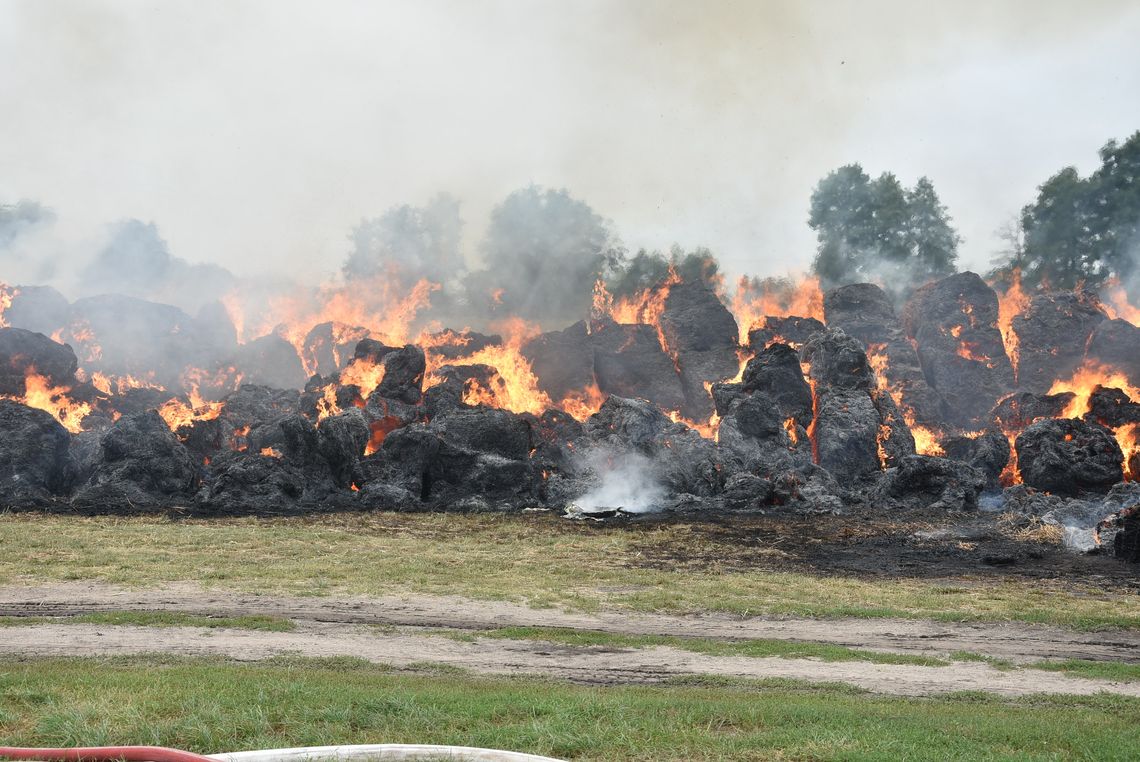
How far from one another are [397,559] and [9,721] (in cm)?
2006

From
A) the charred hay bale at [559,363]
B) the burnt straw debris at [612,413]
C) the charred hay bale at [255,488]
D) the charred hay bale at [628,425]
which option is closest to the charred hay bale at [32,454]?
the burnt straw debris at [612,413]

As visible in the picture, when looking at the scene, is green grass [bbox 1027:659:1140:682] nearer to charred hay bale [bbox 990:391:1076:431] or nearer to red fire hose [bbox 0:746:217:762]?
red fire hose [bbox 0:746:217:762]

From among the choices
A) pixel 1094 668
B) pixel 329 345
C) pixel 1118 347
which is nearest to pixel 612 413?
pixel 1094 668

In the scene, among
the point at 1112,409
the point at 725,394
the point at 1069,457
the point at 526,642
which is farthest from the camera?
the point at 725,394

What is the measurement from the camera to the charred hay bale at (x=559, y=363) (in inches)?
3105

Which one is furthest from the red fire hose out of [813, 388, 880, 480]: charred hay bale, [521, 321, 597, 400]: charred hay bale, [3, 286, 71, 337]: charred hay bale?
[3, 286, 71, 337]: charred hay bale

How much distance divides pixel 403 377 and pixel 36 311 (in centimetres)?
4342

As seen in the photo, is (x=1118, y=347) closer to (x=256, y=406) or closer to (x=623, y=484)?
(x=623, y=484)

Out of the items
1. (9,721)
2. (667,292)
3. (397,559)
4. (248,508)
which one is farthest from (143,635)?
(667,292)

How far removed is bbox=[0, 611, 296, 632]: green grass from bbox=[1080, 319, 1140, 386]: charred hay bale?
70.7m

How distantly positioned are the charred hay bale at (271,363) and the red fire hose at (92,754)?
278ft

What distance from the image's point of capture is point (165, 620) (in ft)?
64.2

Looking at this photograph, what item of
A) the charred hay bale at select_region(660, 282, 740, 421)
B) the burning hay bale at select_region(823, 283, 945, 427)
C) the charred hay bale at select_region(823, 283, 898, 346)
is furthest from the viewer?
the charred hay bale at select_region(660, 282, 740, 421)

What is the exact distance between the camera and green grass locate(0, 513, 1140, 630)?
A: 2406 centimetres
